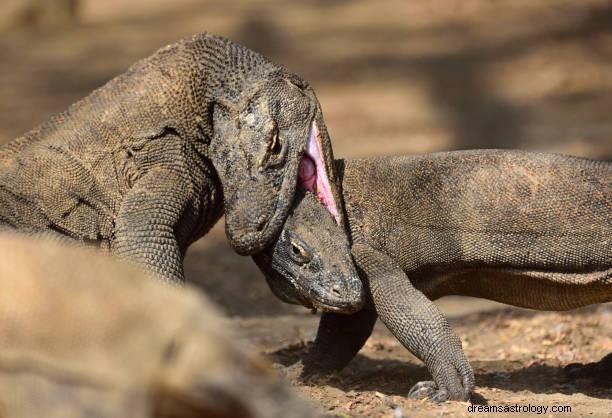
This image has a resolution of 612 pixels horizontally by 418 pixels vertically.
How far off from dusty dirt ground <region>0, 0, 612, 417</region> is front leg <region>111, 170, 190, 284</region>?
3.87 ft

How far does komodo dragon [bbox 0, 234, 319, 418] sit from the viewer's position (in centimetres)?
277

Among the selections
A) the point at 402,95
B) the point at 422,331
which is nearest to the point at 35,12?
the point at 402,95

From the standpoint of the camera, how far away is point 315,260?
556 cm

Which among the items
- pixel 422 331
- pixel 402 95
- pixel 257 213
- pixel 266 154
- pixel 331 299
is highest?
pixel 266 154

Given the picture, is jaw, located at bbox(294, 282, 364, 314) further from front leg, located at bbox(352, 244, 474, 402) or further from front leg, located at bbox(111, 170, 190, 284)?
front leg, located at bbox(111, 170, 190, 284)

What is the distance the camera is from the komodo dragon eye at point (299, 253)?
5.57 m

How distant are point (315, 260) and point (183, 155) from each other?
1.00 metres

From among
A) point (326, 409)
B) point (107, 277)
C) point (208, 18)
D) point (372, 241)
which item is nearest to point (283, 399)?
point (107, 277)

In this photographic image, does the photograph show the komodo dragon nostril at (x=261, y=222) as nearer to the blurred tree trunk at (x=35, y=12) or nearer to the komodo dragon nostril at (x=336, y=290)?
the komodo dragon nostril at (x=336, y=290)

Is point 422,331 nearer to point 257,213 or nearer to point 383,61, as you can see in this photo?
point 257,213

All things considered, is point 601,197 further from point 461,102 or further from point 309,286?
point 461,102

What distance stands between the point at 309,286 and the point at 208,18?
13731 millimetres

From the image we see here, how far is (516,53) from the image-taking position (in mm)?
16234

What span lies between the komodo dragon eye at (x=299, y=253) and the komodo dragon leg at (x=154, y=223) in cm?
63
